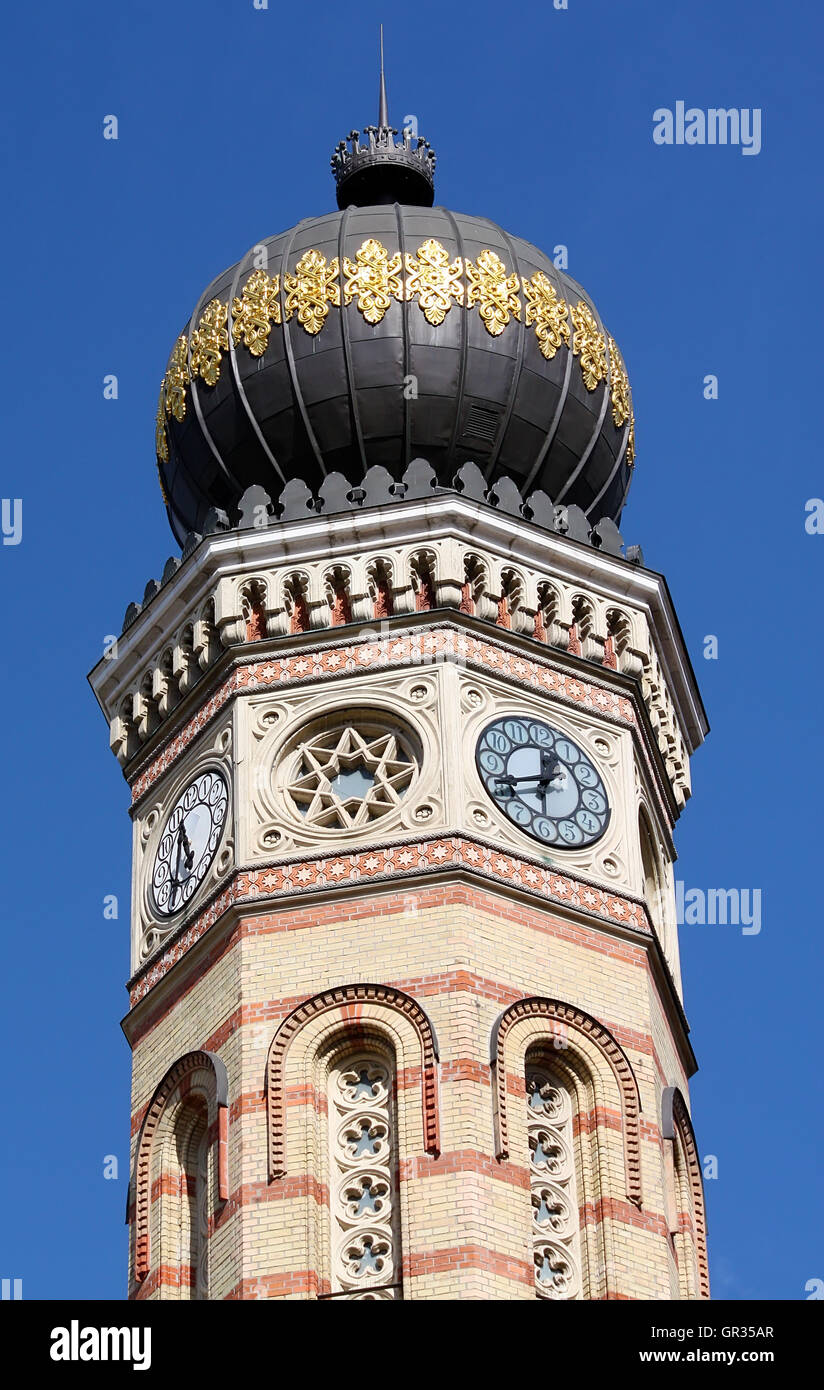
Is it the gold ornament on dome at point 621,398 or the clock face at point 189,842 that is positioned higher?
the gold ornament on dome at point 621,398

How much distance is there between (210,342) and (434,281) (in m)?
2.12

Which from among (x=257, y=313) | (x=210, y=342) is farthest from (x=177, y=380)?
(x=257, y=313)

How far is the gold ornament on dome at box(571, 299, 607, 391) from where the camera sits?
33438 mm

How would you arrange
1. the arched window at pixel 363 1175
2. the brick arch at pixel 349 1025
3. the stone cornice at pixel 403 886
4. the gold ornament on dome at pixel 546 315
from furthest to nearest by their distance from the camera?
1. the gold ornament on dome at pixel 546 315
2. the stone cornice at pixel 403 886
3. the brick arch at pixel 349 1025
4. the arched window at pixel 363 1175

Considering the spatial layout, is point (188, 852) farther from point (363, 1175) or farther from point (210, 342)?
point (210, 342)

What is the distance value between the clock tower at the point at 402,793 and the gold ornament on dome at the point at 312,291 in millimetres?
39

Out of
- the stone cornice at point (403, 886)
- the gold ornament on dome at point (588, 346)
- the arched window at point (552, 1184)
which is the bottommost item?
the arched window at point (552, 1184)

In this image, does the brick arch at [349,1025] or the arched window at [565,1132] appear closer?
the arched window at [565,1132]

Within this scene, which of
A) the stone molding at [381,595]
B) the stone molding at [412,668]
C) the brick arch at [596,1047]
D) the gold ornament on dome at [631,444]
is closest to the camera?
the brick arch at [596,1047]

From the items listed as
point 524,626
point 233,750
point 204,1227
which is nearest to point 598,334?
point 524,626

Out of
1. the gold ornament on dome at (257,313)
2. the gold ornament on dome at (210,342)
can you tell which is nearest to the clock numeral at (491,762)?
the gold ornament on dome at (257,313)

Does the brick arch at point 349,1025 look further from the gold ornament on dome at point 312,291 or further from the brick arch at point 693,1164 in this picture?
the gold ornament on dome at point 312,291

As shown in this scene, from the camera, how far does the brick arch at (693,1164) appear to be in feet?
99.9

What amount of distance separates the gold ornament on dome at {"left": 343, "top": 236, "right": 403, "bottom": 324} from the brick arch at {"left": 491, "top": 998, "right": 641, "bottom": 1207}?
6704 mm
